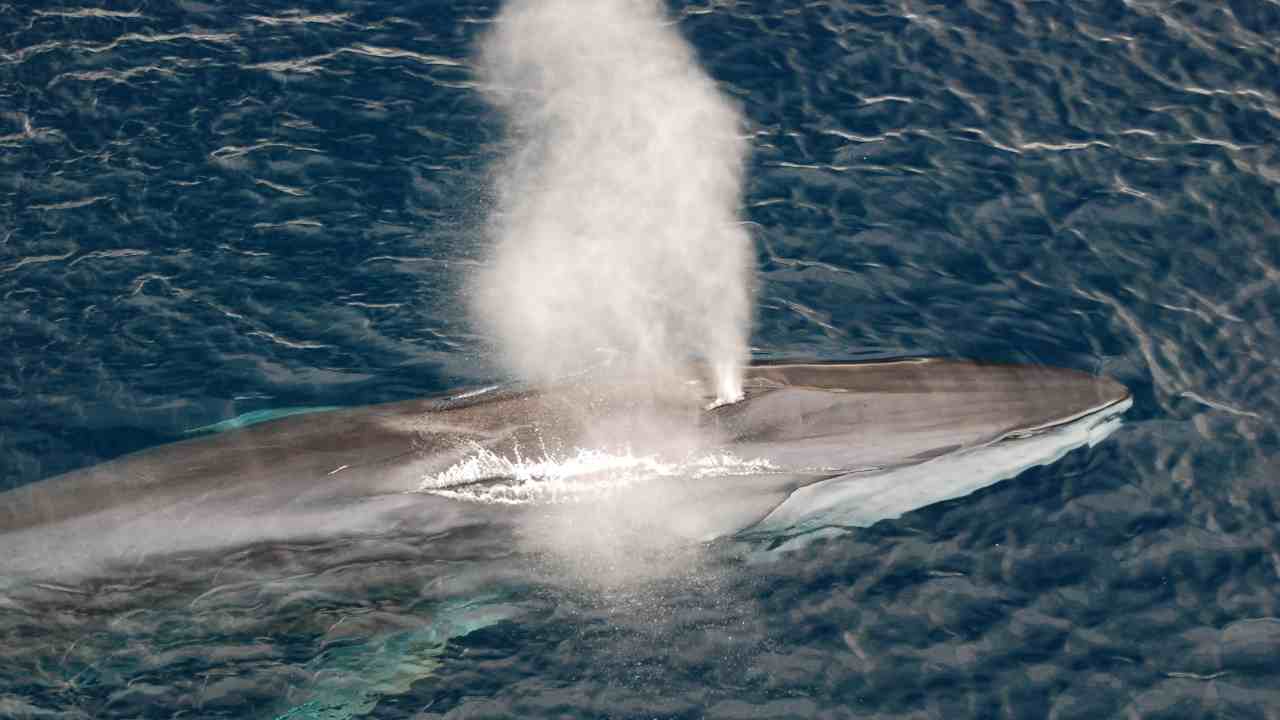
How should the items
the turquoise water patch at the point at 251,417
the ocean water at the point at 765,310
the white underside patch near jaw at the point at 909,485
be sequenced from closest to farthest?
1. the ocean water at the point at 765,310
2. the white underside patch near jaw at the point at 909,485
3. the turquoise water patch at the point at 251,417

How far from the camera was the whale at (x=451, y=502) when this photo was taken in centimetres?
1112

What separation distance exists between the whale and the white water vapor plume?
73 cm

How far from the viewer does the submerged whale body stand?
11.1 metres

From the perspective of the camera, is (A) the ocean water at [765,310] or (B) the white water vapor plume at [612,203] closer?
(A) the ocean water at [765,310]

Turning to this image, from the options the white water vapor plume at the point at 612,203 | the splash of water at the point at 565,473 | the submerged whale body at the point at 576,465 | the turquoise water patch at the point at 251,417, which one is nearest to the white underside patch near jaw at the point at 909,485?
the submerged whale body at the point at 576,465

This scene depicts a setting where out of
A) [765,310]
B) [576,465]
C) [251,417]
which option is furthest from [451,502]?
Answer: [765,310]

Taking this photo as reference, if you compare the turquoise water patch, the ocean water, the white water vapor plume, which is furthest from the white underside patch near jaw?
the turquoise water patch

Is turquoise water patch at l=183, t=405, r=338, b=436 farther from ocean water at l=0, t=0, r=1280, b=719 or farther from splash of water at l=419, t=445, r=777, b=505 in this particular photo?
splash of water at l=419, t=445, r=777, b=505

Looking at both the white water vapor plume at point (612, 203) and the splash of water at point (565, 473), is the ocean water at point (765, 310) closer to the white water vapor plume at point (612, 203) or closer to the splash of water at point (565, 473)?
the white water vapor plume at point (612, 203)

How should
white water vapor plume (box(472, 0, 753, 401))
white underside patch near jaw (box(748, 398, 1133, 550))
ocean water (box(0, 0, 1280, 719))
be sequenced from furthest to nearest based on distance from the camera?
white water vapor plume (box(472, 0, 753, 401)), white underside patch near jaw (box(748, 398, 1133, 550)), ocean water (box(0, 0, 1280, 719))

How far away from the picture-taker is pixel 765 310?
582 inches

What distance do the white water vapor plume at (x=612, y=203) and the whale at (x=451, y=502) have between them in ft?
2.41

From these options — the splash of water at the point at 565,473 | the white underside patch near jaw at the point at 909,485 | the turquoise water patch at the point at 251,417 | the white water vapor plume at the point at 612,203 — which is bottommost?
the white underside patch near jaw at the point at 909,485

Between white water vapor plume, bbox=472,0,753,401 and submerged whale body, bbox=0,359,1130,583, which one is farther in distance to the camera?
white water vapor plume, bbox=472,0,753,401
